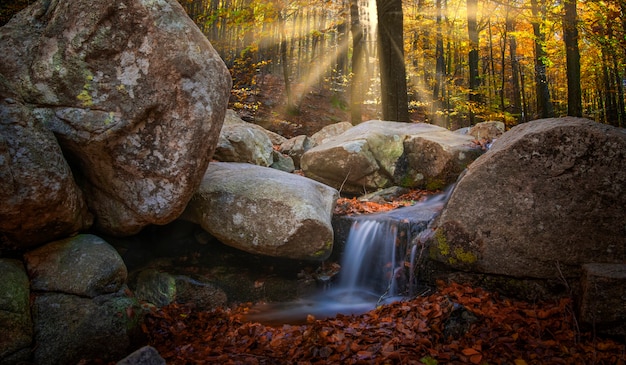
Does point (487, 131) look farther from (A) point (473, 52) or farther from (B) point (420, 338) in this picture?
(B) point (420, 338)

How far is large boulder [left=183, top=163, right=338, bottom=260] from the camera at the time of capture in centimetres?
555

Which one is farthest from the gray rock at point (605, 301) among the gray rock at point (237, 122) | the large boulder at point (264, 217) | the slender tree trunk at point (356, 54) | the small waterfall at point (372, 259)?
the slender tree trunk at point (356, 54)

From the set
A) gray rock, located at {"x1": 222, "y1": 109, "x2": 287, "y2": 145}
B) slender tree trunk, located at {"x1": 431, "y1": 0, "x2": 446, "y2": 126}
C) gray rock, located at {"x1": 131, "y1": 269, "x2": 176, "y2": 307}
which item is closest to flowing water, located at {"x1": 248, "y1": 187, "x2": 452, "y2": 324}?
gray rock, located at {"x1": 131, "y1": 269, "x2": 176, "y2": 307}

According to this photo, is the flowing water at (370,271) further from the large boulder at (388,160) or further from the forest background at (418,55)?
the forest background at (418,55)

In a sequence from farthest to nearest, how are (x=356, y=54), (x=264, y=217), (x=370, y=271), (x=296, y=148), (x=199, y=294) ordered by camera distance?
(x=356, y=54) → (x=296, y=148) → (x=370, y=271) → (x=199, y=294) → (x=264, y=217)

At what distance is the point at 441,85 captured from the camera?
22906mm

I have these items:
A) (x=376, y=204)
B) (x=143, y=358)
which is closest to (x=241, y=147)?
(x=376, y=204)

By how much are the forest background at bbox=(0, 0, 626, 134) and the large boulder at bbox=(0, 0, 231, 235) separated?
302 cm

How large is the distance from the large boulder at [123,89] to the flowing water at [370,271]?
7.86ft

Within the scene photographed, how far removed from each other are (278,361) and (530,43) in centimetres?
2906

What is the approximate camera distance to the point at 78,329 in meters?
3.79

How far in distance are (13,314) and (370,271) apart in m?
4.76

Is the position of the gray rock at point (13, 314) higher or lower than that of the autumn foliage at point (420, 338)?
higher

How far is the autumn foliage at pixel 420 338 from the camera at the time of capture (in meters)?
3.29
